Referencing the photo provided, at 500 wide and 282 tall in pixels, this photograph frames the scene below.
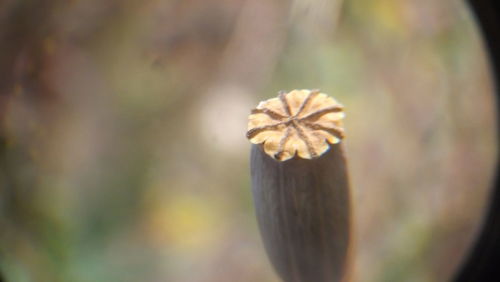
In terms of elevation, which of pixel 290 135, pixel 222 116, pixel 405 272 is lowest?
pixel 405 272

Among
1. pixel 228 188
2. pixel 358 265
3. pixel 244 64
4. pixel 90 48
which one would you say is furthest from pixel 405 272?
pixel 90 48

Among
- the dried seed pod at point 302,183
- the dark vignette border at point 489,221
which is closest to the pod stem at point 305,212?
the dried seed pod at point 302,183

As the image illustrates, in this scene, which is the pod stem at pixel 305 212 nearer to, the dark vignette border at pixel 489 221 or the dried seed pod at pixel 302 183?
the dried seed pod at pixel 302 183

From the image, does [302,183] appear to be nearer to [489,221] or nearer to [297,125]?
[297,125]


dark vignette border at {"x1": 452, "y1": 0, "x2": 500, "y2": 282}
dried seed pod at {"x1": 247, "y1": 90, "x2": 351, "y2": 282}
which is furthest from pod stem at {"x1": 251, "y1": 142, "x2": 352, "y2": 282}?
dark vignette border at {"x1": 452, "y1": 0, "x2": 500, "y2": 282}

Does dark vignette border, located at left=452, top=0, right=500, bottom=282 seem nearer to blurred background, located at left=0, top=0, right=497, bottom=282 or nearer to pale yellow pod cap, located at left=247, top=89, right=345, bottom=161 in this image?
blurred background, located at left=0, top=0, right=497, bottom=282

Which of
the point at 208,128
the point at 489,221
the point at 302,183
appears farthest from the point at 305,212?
the point at 208,128

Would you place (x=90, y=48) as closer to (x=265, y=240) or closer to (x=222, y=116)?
(x=222, y=116)
